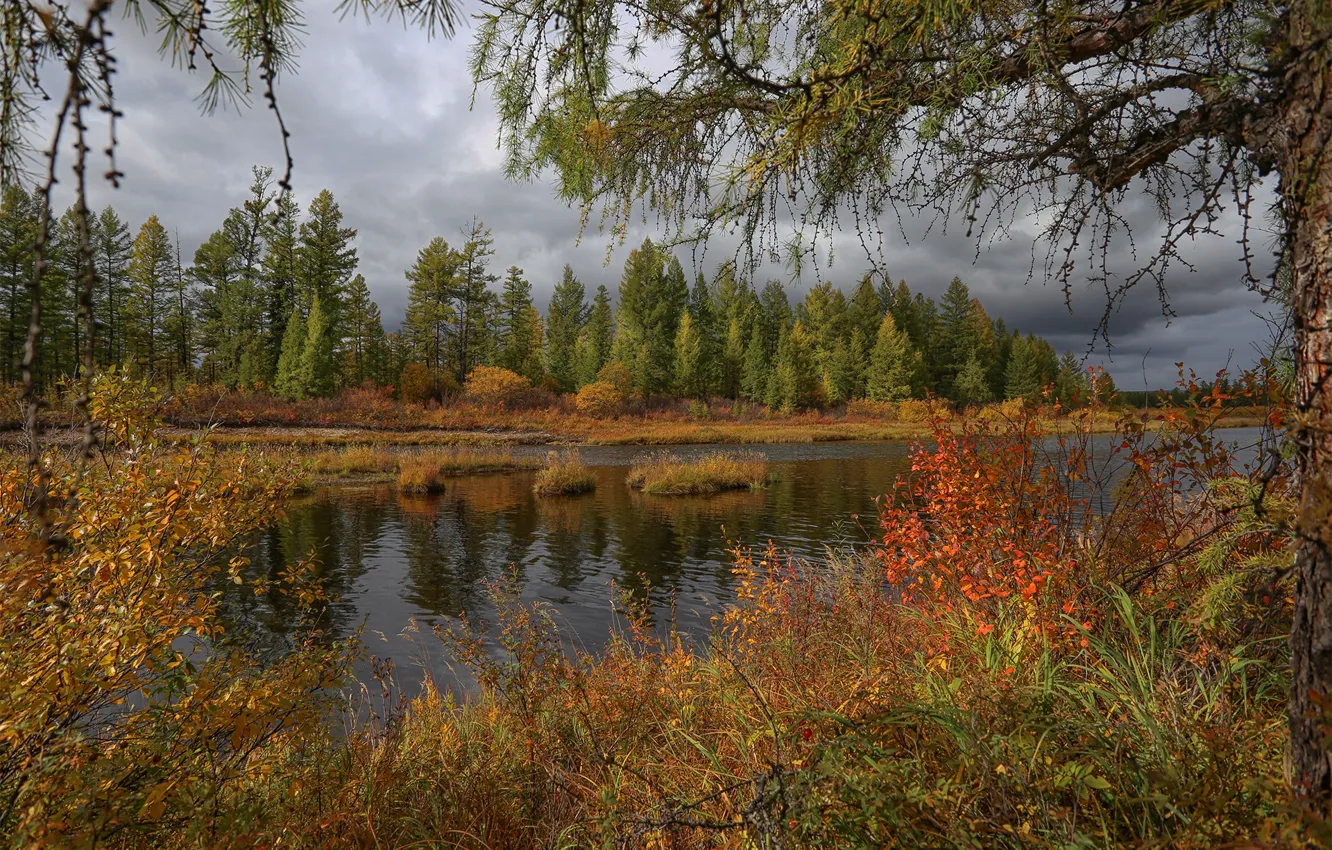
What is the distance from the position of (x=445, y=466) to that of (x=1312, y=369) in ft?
78.2

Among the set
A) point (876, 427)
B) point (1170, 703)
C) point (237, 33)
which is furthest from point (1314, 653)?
point (876, 427)

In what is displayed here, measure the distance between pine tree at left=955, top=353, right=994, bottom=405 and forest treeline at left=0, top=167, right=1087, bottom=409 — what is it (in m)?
0.15

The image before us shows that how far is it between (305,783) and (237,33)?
9.77ft

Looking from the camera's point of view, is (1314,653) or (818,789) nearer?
(1314,653)

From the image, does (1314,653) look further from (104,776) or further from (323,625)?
(323,625)

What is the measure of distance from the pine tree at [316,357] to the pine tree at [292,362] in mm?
188

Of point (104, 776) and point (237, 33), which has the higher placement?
point (237, 33)

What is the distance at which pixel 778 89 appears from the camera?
1888 millimetres

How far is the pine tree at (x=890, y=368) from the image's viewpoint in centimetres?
4894

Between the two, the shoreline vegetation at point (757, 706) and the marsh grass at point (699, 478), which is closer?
the shoreline vegetation at point (757, 706)

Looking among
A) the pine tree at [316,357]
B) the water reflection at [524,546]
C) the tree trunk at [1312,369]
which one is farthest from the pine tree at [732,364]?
the tree trunk at [1312,369]

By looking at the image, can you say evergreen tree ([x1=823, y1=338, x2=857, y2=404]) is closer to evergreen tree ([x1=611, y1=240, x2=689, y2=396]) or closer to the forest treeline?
the forest treeline

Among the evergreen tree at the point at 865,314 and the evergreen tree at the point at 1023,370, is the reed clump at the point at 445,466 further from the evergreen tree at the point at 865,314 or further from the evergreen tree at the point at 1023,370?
the evergreen tree at the point at 1023,370

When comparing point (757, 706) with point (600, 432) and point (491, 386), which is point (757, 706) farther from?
point (491, 386)
